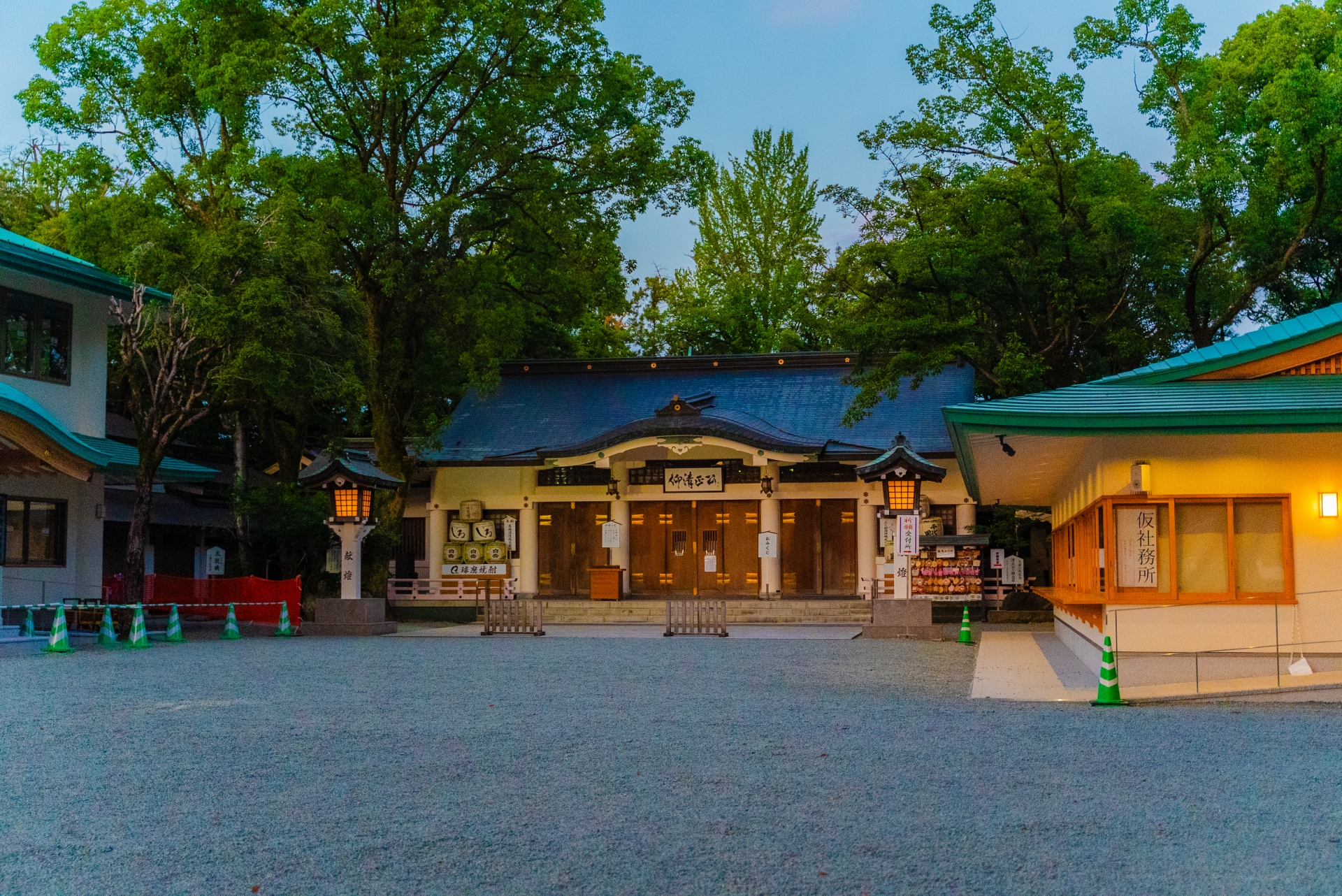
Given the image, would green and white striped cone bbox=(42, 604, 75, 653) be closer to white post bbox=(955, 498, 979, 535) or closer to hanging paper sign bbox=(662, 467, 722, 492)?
hanging paper sign bbox=(662, 467, 722, 492)

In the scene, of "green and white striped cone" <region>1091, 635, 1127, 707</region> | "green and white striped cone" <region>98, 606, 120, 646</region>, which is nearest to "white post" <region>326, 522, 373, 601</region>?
"green and white striped cone" <region>98, 606, 120, 646</region>

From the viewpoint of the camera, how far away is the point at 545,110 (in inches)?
1073

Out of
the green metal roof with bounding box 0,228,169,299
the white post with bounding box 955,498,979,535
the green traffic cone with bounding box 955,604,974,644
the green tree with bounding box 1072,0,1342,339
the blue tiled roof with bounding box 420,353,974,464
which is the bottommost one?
the green traffic cone with bounding box 955,604,974,644

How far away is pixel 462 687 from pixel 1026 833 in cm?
799

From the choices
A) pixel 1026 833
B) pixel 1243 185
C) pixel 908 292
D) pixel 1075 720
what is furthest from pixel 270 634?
pixel 1243 185

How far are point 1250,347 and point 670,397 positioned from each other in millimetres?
19218

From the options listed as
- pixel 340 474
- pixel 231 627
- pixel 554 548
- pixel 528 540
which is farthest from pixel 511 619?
pixel 554 548

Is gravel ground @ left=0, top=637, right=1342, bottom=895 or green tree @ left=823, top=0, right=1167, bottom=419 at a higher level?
green tree @ left=823, top=0, right=1167, bottom=419

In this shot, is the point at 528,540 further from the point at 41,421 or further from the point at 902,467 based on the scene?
the point at 41,421

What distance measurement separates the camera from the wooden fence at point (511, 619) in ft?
74.5

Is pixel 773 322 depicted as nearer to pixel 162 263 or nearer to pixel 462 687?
pixel 162 263

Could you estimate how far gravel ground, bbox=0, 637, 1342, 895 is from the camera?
564 centimetres

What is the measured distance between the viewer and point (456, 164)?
27.2 m

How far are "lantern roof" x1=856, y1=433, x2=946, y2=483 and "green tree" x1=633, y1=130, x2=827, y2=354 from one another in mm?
20160
